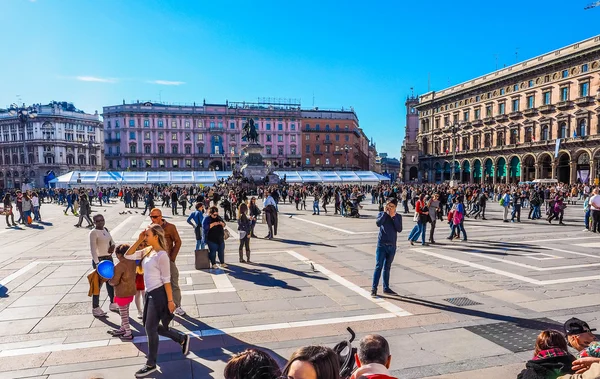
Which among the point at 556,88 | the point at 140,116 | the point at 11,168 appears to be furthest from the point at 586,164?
the point at 11,168

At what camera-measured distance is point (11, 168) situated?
94.6 m

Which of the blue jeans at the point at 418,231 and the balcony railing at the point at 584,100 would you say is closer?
the blue jeans at the point at 418,231

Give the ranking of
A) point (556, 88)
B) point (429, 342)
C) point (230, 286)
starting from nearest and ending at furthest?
1. point (429, 342)
2. point (230, 286)
3. point (556, 88)

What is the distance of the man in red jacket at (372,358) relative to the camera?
2482mm

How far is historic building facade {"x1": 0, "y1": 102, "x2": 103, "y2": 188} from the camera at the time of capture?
3644 inches

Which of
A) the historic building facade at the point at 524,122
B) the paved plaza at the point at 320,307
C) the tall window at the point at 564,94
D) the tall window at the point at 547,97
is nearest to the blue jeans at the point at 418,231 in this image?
the paved plaza at the point at 320,307

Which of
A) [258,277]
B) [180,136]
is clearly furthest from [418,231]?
[180,136]

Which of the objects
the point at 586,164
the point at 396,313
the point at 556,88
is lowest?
the point at 396,313

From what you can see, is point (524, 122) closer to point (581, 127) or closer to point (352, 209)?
point (581, 127)

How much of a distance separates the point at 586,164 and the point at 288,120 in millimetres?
55441

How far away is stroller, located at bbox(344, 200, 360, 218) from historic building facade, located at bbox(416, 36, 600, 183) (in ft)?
94.6

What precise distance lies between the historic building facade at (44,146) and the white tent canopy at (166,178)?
43.6 metres

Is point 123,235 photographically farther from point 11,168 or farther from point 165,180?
point 11,168

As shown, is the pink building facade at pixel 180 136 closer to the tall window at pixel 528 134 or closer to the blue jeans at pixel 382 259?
the tall window at pixel 528 134
